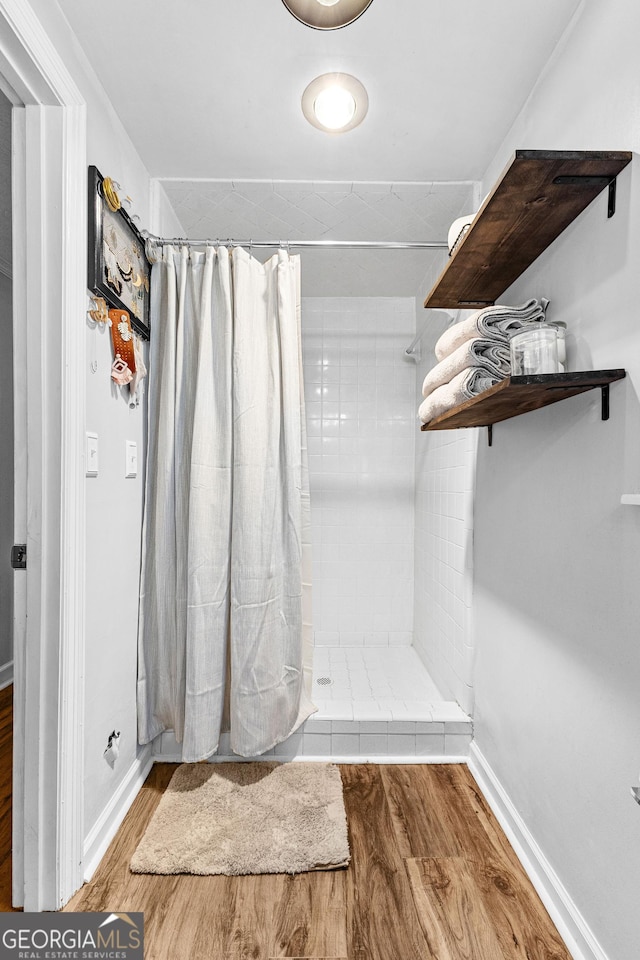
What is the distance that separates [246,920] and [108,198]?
1.94 m

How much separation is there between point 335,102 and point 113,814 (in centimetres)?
226

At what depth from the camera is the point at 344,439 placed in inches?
122

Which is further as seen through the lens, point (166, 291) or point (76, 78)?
point (166, 291)

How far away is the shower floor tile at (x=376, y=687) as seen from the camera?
77.4 inches

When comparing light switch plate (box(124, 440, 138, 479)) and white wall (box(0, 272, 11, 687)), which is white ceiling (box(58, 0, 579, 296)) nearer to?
light switch plate (box(124, 440, 138, 479))

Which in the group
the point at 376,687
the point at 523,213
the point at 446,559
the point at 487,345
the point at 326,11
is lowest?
the point at 376,687

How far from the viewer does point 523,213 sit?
124cm

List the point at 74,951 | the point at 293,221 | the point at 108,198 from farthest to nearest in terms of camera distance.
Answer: the point at 293,221, the point at 108,198, the point at 74,951

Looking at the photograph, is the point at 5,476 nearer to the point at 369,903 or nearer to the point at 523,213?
the point at 369,903

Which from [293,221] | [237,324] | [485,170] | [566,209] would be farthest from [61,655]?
[485,170]

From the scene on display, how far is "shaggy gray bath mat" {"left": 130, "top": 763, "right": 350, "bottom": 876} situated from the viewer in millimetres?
1410

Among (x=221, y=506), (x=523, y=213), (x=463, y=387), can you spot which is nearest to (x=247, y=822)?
(x=221, y=506)

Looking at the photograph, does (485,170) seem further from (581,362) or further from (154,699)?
(154,699)

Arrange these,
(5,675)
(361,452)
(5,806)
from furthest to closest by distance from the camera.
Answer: (361,452)
(5,675)
(5,806)
